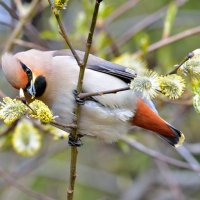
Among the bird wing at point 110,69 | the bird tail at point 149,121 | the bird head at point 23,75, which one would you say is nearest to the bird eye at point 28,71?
the bird head at point 23,75

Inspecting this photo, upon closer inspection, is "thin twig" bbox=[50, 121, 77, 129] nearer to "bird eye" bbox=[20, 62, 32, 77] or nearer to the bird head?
the bird head

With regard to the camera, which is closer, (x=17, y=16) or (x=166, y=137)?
(x=166, y=137)

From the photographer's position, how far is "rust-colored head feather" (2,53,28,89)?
334 cm

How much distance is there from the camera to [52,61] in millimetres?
3750

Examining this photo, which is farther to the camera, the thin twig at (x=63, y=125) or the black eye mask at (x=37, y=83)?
the black eye mask at (x=37, y=83)

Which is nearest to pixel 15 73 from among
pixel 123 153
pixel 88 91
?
pixel 88 91

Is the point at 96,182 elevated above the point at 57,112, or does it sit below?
above

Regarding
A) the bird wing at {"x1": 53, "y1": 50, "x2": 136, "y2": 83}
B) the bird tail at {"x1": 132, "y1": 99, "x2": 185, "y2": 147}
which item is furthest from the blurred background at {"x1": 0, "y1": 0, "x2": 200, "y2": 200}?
the bird tail at {"x1": 132, "y1": 99, "x2": 185, "y2": 147}

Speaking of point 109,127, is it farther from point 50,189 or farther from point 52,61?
point 50,189

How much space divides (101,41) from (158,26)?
1.68 m

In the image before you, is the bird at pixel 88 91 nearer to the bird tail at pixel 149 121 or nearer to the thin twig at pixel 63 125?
the bird tail at pixel 149 121

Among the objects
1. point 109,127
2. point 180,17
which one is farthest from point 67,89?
point 180,17

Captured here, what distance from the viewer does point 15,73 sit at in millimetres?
3334

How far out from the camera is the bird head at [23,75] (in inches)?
132
